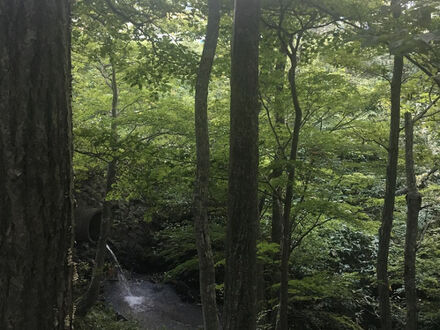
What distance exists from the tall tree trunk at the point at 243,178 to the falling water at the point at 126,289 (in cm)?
693

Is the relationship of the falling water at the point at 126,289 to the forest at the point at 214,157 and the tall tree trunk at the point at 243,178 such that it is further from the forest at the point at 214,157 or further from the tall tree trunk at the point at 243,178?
the tall tree trunk at the point at 243,178

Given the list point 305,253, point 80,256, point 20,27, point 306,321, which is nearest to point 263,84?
point 305,253

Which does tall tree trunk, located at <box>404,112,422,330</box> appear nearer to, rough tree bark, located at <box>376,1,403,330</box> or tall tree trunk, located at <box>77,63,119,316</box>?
rough tree bark, located at <box>376,1,403,330</box>

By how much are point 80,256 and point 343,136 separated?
8506mm

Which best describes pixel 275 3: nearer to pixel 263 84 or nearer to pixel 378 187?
pixel 263 84

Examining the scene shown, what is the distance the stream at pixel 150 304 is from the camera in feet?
31.2

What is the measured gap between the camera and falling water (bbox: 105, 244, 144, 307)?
1040cm

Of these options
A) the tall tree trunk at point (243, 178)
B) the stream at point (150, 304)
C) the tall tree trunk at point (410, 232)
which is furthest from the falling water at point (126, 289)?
the tall tree trunk at point (243, 178)

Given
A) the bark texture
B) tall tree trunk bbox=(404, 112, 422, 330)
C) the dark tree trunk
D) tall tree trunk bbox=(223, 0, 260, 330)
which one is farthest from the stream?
the dark tree trunk

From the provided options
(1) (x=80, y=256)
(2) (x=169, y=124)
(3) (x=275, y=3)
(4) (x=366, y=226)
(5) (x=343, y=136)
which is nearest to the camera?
(3) (x=275, y=3)

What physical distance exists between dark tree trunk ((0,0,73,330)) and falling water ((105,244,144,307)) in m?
9.15

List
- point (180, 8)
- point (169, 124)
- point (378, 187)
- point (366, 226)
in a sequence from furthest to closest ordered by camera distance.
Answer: point (378, 187) < point (169, 124) < point (366, 226) < point (180, 8)

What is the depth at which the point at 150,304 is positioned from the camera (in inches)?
410

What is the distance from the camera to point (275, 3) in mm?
5465
